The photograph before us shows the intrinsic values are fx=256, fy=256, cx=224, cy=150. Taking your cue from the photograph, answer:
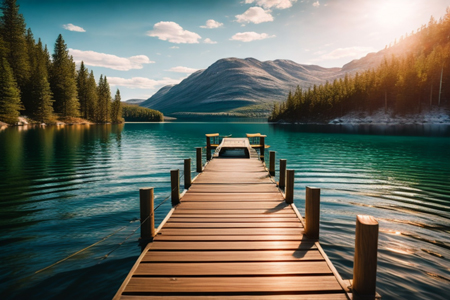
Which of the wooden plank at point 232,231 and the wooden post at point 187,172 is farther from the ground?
the wooden post at point 187,172

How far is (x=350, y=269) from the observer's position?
6000 millimetres

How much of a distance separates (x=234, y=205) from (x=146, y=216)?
3217 millimetres

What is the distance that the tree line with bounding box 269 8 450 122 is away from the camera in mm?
85688

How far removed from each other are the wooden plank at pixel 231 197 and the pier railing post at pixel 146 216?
3.08 metres

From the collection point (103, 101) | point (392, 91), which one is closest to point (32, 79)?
point (103, 101)

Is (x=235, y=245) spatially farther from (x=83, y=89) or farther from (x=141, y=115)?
(x=141, y=115)

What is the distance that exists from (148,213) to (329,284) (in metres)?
3.84

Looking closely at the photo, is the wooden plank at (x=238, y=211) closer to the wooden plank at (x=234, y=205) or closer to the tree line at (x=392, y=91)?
the wooden plank at (x=234, y=205)

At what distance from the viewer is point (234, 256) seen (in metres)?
4.89

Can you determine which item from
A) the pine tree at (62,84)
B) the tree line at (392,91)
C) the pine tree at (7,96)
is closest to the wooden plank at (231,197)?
the pine tree at (7,96)

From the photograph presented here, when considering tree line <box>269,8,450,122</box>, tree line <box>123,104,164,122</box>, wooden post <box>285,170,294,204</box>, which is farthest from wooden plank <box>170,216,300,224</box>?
tree line <box>123,104,164,122</box>

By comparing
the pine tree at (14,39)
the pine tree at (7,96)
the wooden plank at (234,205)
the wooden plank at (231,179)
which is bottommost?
the wooden plank at (234,205)

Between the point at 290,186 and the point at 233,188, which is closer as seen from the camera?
the point at 290,186

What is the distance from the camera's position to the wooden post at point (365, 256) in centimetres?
345
